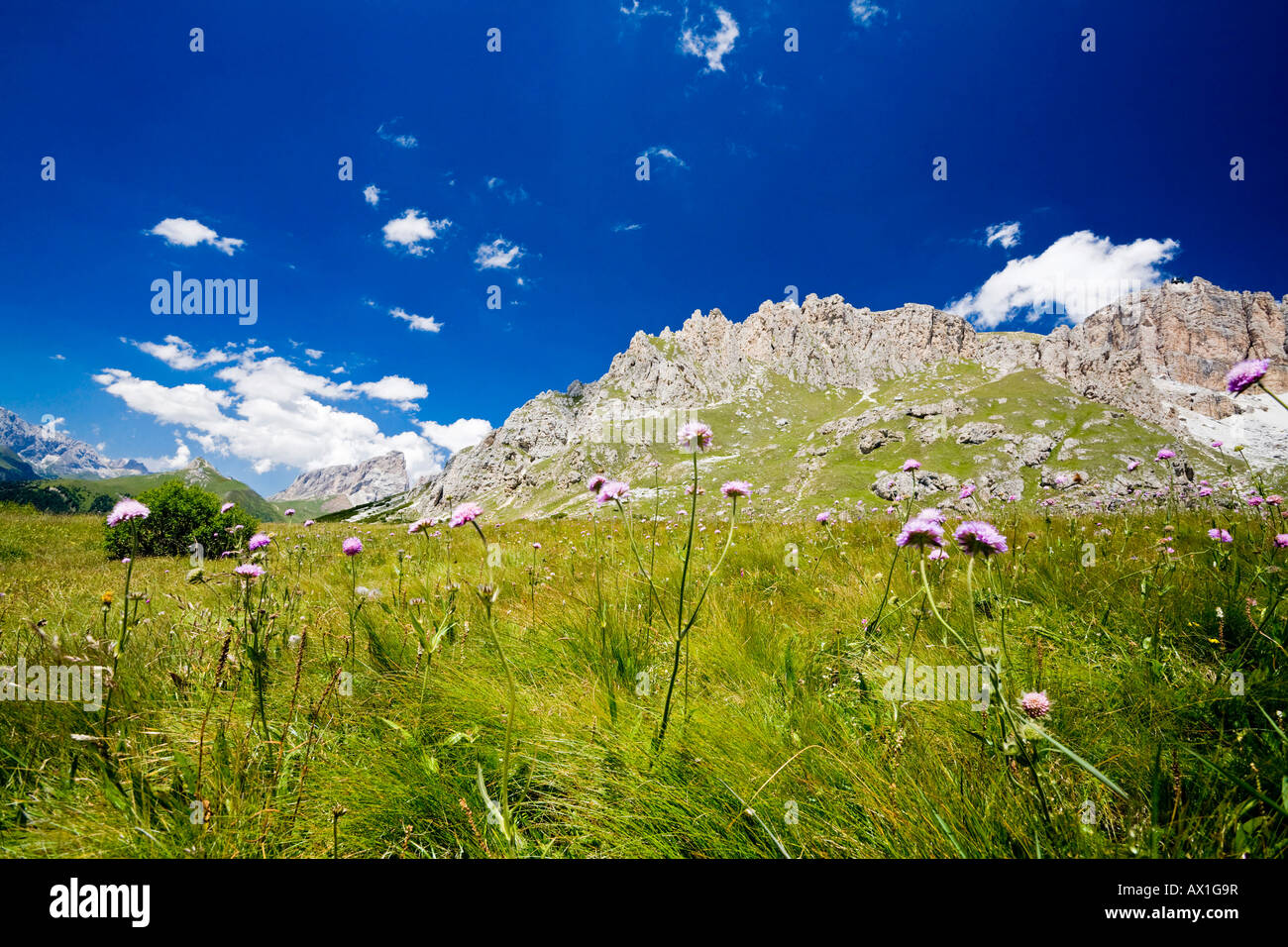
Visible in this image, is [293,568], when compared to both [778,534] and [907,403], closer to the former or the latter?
[778,534]

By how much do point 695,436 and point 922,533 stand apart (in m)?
1.22

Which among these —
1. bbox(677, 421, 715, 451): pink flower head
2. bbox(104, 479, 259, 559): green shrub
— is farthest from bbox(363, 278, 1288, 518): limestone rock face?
bbox(677, 421, 715, 451): pink flower head

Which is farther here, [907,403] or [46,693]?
[907,403]

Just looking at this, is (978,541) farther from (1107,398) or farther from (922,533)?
(1107,398)

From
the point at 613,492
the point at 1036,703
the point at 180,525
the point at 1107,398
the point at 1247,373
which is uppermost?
the point at 1107,398

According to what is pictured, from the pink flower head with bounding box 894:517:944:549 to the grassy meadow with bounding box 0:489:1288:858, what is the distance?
31 centimetres

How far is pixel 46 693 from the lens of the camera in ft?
7.70

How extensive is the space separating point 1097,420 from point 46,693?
203483 mm

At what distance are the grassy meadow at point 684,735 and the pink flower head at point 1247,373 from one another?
4.24 feet

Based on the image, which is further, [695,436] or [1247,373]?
[1247,373]

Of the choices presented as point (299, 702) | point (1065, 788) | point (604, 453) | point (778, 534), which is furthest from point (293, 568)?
point (604, 453)

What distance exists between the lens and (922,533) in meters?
2.24

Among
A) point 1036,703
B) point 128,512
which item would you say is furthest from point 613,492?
point 128,512

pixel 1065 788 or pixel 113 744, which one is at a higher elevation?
pixel 113 744
